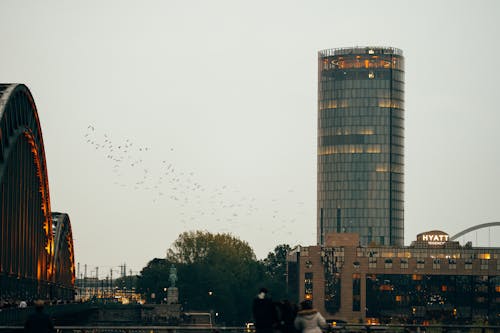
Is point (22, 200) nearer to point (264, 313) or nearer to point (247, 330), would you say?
point (247, 330)

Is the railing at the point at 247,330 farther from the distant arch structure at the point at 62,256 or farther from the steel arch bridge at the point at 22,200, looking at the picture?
the distant arch structure at the point at 62,256

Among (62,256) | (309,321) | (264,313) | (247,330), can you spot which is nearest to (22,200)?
(62,256)

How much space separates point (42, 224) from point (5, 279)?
106ft

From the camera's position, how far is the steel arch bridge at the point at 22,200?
97.9 metres

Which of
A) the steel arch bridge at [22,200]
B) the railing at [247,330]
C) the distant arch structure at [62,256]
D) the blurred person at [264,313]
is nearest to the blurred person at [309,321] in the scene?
the blurred person at [264,313]

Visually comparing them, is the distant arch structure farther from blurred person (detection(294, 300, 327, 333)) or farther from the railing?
blurred person (detection(294, 300, 327, 333))

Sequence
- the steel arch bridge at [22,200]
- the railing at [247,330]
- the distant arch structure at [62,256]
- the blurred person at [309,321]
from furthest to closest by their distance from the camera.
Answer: the distant arch structure at [62,256] → the steel arch bridge at [22,200] → the railing at [247,330] → the blurred person at [309,321]

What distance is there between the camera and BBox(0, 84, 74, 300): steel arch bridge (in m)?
97.9

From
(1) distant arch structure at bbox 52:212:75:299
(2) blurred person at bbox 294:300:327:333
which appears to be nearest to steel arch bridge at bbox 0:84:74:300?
(1) distant arch structure at bbox 52:212:75:299

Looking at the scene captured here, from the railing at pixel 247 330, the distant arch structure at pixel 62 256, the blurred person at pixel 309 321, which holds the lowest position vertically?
the railing at pixel 247 330

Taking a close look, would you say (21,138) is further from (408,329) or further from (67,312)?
(408,329)

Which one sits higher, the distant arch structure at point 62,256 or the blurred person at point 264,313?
the distant arch structure at point 62,256

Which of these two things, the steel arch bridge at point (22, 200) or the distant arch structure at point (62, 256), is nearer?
the steel arch bridge at point (22, 200)

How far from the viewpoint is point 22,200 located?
4402 inches
